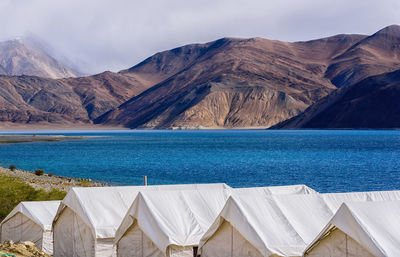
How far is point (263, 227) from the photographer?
12336mm

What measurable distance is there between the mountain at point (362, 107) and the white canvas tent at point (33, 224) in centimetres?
16750

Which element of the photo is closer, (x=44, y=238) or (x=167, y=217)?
(x=167, y=217)

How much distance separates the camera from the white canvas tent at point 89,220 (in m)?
15.1

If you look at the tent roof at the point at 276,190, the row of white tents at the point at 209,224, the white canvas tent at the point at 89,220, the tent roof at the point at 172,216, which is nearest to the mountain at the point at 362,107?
the tent roof at the point at 276,190

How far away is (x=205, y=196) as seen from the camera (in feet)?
50.7

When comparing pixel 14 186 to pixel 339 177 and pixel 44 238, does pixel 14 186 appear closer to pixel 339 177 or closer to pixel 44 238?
pixel 44 238

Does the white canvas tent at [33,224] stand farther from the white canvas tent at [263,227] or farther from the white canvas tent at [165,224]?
the white canvas tent at [263,227]

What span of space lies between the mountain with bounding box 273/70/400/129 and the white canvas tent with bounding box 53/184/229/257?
167906 millimetres

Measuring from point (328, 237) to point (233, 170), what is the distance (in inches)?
1936

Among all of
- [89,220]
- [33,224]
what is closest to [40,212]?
[33,224]

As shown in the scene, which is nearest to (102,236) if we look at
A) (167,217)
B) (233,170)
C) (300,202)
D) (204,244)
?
(167,217)

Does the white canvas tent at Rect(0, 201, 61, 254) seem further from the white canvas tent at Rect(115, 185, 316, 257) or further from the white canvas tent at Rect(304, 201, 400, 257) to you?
the white canvas tent at Rect(304, 201, 400, 257)

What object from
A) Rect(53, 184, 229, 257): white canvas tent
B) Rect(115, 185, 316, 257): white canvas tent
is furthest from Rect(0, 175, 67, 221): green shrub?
Rect(115, 185, 316, 257): white canvas tent

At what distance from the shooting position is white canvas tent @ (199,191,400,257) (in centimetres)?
1202
